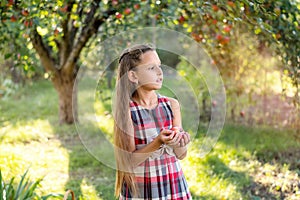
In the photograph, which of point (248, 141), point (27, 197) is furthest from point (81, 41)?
point (27, 197)

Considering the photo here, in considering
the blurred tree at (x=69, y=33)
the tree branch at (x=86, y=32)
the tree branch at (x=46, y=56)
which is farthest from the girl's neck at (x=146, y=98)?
the tree branch at (x=46, y=56)

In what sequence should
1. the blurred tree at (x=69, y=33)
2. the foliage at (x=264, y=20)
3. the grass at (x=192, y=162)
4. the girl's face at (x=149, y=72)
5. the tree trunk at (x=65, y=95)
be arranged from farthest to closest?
the tree trunk at (x=65, y=95), the blurred tree at (x=69, y=33), the grass at (x=192, y=162), the foliage at (x=264, y=20), the girl's face at (x=149, y=72)

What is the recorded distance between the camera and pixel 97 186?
342 cm

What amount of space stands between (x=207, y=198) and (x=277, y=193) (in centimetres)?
60

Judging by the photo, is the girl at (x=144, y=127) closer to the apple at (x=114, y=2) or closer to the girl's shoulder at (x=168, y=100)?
the girl's shoulder at (x=168, y=100)

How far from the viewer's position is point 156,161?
182cm

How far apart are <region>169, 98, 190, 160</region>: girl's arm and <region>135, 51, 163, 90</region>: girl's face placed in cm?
15

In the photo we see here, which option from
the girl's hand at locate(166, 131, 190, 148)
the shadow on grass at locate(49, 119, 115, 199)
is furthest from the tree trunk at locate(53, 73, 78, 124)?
the girl's hand at locate(166, 131, 190, 148)

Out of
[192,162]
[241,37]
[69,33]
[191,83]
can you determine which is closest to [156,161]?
[191,83]

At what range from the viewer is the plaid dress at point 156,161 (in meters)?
1.80

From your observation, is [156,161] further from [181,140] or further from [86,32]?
[86,32]

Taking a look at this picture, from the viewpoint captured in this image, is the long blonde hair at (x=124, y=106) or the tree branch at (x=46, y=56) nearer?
the long blonde hair at (x=124, y=106)

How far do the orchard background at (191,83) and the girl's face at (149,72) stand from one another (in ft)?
0.33

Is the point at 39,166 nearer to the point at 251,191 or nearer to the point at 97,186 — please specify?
the point at 97,186
